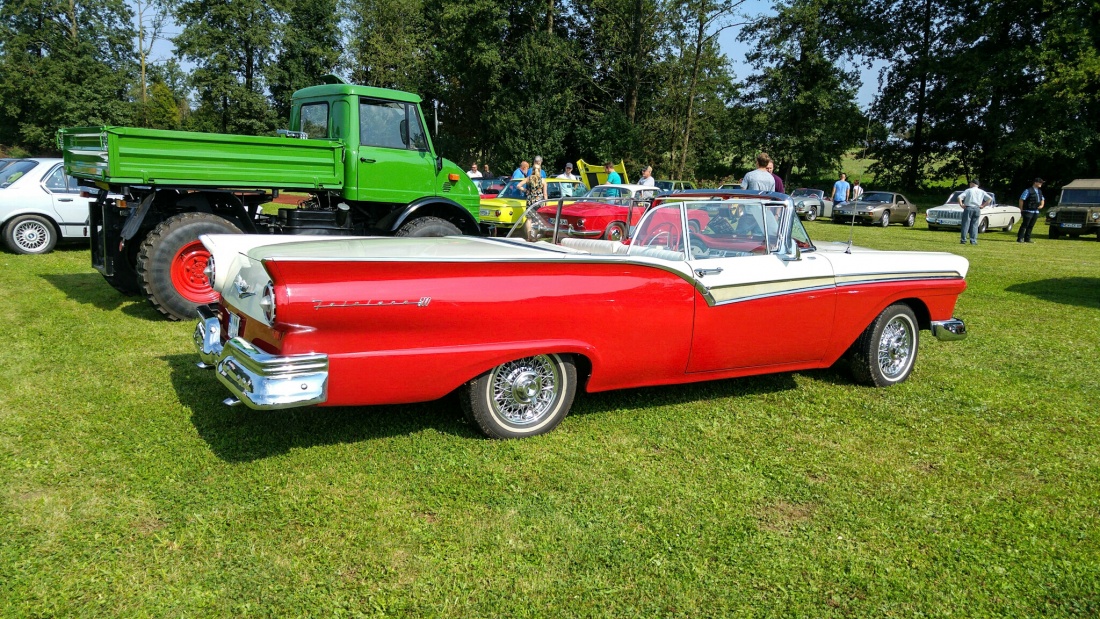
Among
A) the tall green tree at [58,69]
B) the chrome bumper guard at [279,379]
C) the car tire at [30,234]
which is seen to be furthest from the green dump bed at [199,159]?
the tall green tree at [58,69]

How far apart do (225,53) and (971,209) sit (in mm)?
43813

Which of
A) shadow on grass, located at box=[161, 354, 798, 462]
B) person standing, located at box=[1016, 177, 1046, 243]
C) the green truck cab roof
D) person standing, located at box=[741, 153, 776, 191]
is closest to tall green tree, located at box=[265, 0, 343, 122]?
person standing, located at box=[1016, 177, 1046, 243]

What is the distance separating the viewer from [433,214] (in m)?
8.76

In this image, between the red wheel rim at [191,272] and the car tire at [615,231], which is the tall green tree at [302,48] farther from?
the car tire at [615,231]

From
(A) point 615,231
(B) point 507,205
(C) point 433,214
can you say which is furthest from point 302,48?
(A) point 615,231

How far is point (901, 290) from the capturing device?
5.50 m

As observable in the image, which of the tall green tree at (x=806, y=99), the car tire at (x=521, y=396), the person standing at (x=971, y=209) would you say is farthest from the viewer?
the tall green tree at (x=806, y=99)

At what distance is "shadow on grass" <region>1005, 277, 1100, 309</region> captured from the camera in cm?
984

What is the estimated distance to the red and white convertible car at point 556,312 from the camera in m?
3.53

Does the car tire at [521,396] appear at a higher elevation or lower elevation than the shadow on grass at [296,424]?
higher

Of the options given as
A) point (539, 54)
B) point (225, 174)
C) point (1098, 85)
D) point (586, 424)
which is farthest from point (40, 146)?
point (1098, 85)

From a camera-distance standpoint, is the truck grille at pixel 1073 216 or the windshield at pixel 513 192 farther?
the truck grille at pixel 1073 216

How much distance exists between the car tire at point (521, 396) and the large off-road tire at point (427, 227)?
14.4ft

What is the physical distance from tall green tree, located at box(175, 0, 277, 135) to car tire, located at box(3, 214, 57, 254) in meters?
36.9
